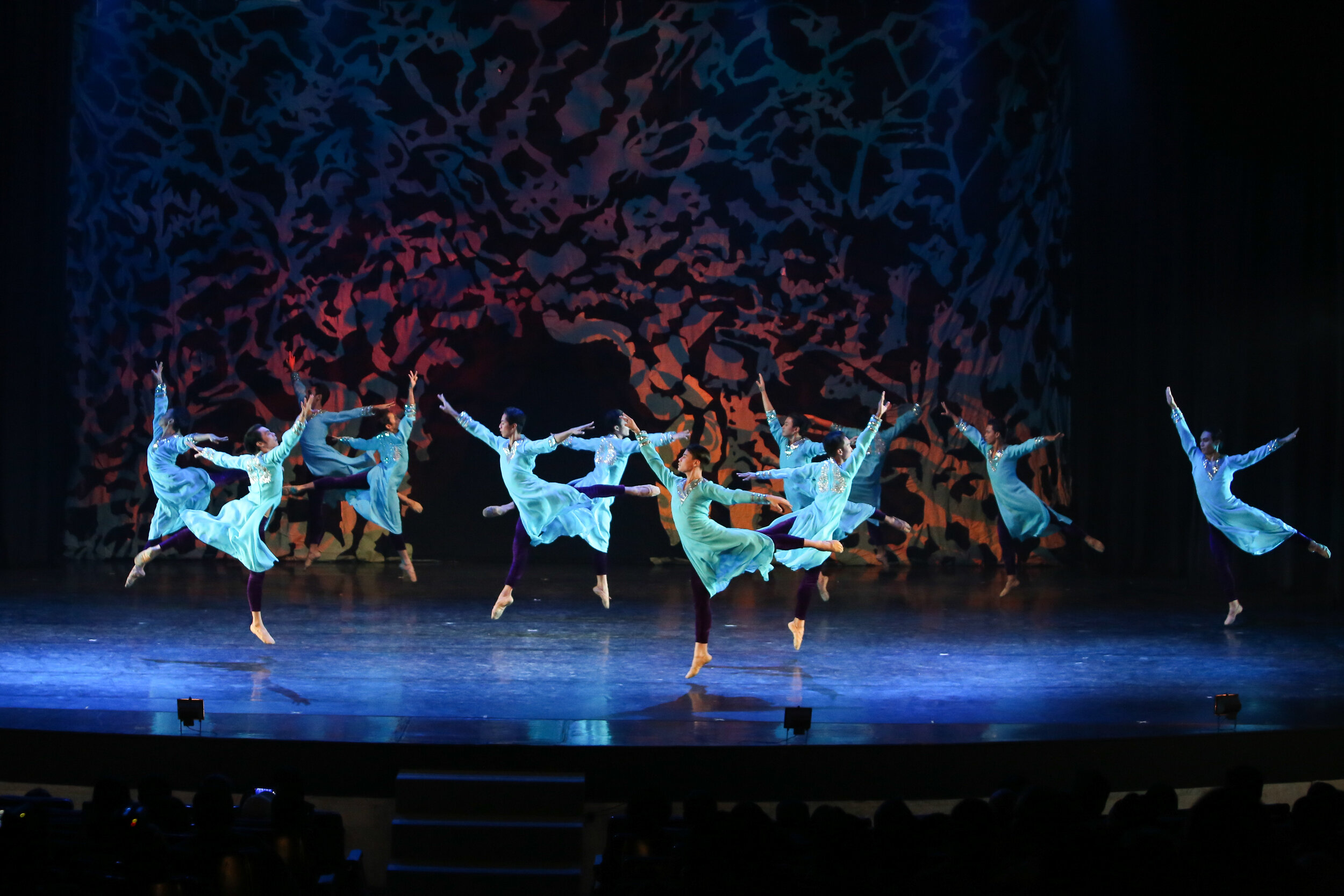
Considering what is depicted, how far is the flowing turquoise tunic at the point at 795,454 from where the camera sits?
9289 millimetres

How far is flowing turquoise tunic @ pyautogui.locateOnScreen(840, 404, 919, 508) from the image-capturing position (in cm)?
1019

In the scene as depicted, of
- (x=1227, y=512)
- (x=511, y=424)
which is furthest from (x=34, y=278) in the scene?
(x=1227, y=512)

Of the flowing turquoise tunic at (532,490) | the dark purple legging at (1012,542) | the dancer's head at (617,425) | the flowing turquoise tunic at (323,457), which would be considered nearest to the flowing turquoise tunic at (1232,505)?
the dark purple legging at (1012,542)

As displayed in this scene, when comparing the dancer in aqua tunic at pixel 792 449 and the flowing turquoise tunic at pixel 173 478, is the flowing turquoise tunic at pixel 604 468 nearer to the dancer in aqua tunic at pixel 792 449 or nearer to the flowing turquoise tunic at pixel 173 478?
the dancer in aqua tunic at pixel 792 449

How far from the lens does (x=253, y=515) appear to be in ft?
22.8

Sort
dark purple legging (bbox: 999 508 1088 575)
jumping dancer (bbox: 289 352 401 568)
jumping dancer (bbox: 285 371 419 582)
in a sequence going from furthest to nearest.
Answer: jumping dancer (bbox: 289 352 401 568), jumping dancer (bbox: 285 371 419 582), dark purple legging (bbox: 999 508 1088 575)

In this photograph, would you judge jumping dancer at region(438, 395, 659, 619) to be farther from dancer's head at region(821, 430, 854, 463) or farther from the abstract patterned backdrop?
the abstract patterned backdrop

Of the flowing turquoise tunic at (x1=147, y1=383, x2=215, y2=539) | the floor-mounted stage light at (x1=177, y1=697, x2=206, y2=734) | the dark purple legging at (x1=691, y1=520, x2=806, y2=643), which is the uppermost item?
the flowing turquoise tunic at (x1=147, y1=383, x2=215, y2=539)

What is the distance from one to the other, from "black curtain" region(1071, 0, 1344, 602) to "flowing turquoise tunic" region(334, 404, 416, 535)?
5.84 m

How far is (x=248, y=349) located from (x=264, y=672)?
580 cm

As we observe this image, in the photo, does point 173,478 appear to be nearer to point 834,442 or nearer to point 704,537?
point 704,537

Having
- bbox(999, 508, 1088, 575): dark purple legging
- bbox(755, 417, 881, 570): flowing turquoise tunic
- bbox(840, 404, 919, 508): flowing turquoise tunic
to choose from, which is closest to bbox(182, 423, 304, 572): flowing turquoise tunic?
bbox(755, 417, 881, 570): flowing turquoise tunic

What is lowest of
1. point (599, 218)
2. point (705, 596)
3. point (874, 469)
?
point (705, 596)

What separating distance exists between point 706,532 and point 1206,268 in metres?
5.54
